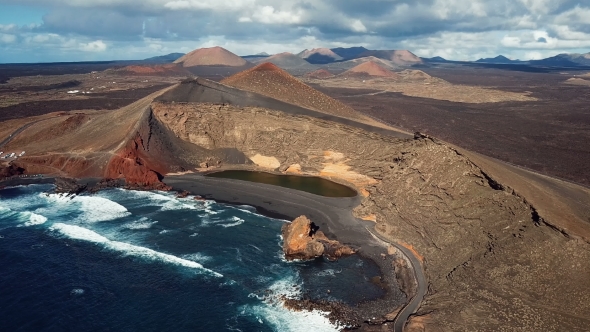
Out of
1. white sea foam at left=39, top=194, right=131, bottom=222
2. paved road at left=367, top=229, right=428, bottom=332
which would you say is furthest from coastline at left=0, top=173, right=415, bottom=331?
white sea foam at left=39, top=194, right=131, bottom=222

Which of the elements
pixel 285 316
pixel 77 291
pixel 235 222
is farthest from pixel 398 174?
pixel 77 291

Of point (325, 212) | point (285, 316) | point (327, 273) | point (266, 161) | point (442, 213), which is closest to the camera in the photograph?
point (285, 316)

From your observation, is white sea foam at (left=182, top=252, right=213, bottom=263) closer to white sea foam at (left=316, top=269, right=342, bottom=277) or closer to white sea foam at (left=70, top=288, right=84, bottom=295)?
white sea foam at (left=70, top=288, right=84, bottom=295)

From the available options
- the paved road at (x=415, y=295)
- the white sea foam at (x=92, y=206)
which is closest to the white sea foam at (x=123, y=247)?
the white sea foam at (x=92, y=206)

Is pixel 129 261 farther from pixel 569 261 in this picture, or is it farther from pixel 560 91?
pixel 560 91

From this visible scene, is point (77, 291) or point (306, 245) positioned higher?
point (306, 245)

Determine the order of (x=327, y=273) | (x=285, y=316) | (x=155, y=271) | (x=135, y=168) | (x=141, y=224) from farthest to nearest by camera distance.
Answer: (x=135, y=168)
(x=141, y=224)
(x=327, y=273)
(x=155, y=271)
(x=285, y=316)

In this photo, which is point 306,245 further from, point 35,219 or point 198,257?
point 35,219

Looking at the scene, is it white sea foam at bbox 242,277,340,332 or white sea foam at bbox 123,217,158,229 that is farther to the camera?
white sea foam at bbox 123,217,158,229
